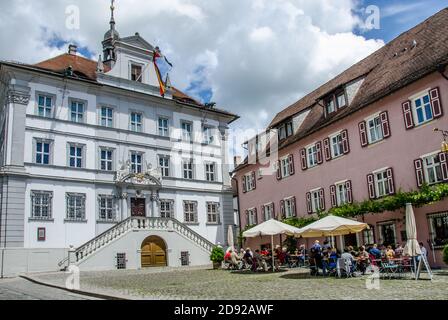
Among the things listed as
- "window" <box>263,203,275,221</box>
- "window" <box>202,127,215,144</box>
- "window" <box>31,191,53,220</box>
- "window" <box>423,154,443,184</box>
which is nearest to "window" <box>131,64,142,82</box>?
Answer: "window" <box>202,127,215,144</box>

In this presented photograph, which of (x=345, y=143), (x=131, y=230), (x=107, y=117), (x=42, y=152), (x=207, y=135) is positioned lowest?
(x=131, y=230)

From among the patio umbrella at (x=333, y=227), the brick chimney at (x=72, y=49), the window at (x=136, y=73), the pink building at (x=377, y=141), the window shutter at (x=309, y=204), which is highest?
the brick chimney at (x=72, y=49)

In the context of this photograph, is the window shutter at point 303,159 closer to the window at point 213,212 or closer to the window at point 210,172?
the window at point 210,172

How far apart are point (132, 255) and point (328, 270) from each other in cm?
1435

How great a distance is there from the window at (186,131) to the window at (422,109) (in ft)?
62.1

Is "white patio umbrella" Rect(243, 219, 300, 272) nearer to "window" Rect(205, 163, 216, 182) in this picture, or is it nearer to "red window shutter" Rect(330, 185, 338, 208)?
"red window shutter" Rect(330, 185, 338, 208)

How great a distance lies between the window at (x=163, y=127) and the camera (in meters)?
35.9

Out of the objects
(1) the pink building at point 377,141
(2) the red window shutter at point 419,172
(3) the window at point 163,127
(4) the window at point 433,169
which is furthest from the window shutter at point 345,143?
(3) the window at point 163,127

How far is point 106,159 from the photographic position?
32375 millimetres

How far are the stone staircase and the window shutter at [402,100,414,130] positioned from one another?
16.5 metres

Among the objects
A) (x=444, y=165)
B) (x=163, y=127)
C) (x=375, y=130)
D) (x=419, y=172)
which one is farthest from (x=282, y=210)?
(x=444, y=165)

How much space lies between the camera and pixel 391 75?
26031 millimetres

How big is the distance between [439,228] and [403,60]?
1008cm

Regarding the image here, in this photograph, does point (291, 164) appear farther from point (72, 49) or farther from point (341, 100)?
point (72, 49)
